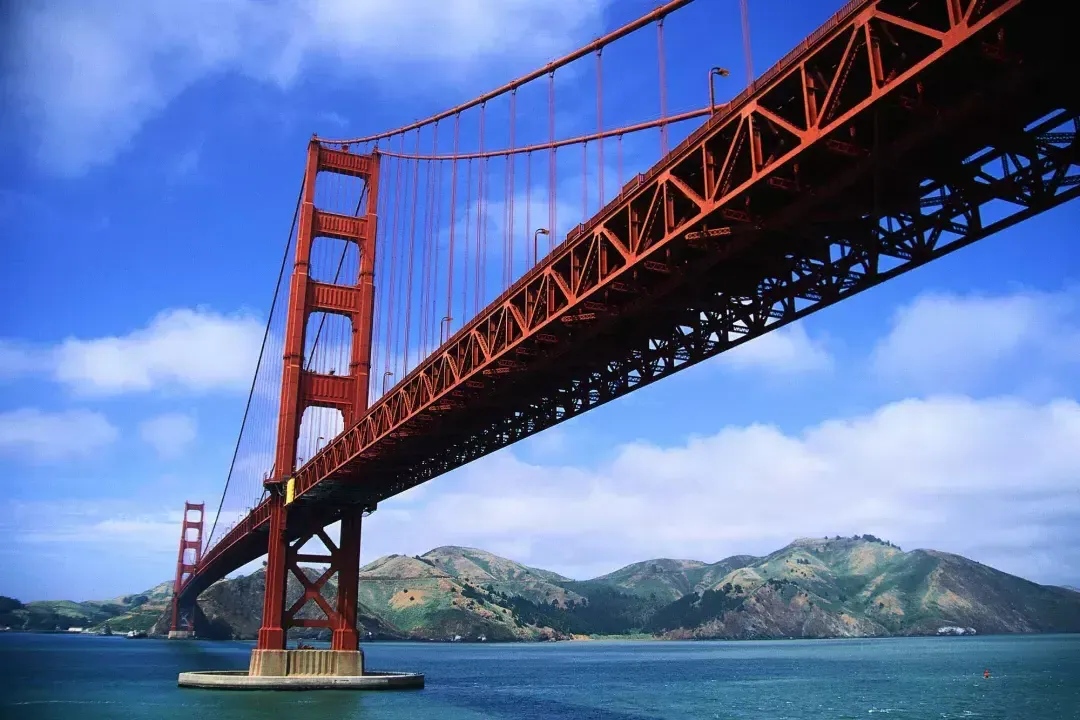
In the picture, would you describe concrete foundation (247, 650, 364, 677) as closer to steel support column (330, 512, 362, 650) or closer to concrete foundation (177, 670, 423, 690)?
concrete foundation (177, 670, 423, 690)

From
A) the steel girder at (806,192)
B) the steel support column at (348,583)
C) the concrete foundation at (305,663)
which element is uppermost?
the steel girder at (806,192)

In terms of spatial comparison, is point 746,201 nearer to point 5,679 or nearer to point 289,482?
point 289,482

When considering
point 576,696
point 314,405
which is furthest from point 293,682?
point 576,696

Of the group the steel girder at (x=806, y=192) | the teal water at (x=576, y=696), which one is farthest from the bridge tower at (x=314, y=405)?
the steel girder at (x=806, y=192)

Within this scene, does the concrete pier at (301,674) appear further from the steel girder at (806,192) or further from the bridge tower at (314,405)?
the steel girder at (806,192)

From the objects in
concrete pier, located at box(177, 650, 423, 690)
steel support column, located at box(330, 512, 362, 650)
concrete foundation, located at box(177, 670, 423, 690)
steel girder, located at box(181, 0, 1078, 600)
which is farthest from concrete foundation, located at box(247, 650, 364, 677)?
steel girder, located at box(181, 0, 1078, 600)

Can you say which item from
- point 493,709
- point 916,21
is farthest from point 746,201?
point 493,709
